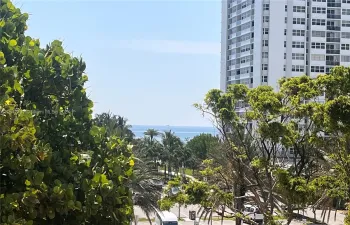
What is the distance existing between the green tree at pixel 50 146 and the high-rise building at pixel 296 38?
164 ft

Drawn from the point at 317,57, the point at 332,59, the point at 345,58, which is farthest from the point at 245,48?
the point at 345,58

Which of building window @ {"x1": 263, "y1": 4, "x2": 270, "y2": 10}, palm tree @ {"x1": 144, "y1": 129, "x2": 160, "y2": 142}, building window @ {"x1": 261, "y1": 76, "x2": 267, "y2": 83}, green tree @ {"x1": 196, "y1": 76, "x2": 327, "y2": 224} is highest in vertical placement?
building window @ {"x1": 263, "y1": 4, "x2": 270, "y2": 10}

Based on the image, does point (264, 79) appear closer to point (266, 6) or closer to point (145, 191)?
point (266, 6)

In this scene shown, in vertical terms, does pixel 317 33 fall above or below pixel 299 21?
below

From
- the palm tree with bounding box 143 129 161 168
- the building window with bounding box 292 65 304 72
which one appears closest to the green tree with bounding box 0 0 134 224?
the palm tree with bounding box 143 129 161 168

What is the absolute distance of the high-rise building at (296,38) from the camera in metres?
53.4

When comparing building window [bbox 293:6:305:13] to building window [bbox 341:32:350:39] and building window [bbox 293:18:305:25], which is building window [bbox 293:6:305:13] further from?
building window [bbox 341:32:350:39]

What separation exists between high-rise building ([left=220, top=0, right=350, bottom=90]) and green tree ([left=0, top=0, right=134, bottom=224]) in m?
49.9

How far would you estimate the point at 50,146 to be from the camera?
3926mm

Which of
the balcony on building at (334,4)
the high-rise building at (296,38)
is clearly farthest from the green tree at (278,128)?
the balcony on building at (334,4)

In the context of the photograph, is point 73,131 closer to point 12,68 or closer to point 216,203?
point 12,68

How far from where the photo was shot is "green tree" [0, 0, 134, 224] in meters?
3.27

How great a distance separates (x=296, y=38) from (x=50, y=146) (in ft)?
173

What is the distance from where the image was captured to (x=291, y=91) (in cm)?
1343
